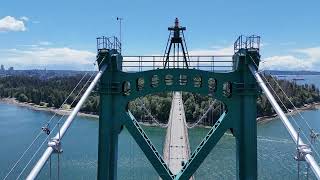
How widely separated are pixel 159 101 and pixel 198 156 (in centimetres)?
4976

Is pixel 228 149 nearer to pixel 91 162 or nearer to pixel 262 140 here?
pixel 262 140

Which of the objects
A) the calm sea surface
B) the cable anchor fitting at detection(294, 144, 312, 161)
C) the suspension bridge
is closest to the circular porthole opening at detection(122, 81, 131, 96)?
the suspension bridge

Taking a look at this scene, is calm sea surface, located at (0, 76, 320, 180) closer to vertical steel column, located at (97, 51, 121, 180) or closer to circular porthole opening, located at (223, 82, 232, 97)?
vertical steel column, located at (97, 51, 121, 180)

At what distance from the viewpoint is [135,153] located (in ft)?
124

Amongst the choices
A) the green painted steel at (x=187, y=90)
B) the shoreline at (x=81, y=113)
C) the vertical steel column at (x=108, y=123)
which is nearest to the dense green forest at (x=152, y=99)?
the vertical steel column at (x=108, y=123)

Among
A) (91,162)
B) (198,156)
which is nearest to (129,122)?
(198,156)

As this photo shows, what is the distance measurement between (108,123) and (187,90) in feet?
7.09

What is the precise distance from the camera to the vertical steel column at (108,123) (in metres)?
11.5

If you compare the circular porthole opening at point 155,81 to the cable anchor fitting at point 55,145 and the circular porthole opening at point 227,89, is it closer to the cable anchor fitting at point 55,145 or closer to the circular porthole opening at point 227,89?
the circular porthole opening at point 227,89

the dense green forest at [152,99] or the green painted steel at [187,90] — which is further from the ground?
the green painted steel at [187,90]

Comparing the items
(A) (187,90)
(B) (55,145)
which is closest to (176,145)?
(A) (187,90)

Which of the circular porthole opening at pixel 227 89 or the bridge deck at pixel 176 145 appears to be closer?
the circular porthole opening at pixel 227 89

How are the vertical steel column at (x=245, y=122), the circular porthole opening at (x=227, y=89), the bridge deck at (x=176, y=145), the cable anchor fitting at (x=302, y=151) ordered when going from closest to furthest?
the cable anchor fitting at (x=302, y=151) < the vertical steel column at (x=245, y=122) < the circular porthole opening at (x=227, y=89) < the bridge deck at (x=176, y=145)

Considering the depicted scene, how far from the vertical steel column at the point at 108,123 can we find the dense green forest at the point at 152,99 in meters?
0.36
